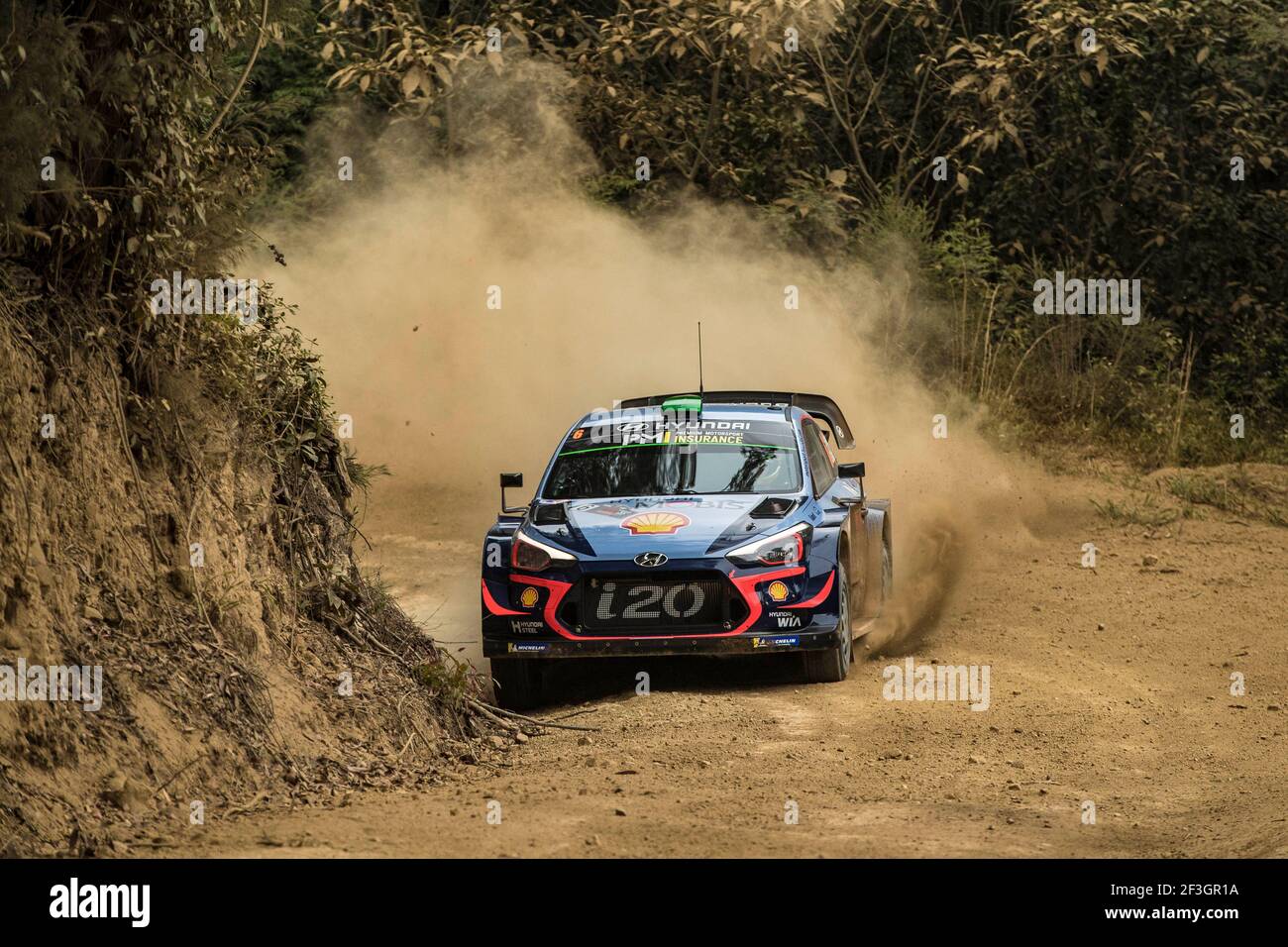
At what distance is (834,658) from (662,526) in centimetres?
127

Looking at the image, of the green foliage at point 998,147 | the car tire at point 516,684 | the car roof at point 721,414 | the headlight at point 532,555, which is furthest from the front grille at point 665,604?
the green foliage at point 998,147

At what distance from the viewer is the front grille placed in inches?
388

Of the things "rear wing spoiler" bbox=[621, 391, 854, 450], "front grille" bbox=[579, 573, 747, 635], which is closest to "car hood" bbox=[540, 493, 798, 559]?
"front grille" bbox=[579, 573, 747, 635]

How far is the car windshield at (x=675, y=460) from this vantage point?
10828mm

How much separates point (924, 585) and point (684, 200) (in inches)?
331

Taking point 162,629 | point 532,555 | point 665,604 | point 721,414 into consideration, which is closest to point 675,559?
point 665,604

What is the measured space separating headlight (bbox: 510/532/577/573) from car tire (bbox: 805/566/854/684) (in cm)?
154

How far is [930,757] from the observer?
862cm

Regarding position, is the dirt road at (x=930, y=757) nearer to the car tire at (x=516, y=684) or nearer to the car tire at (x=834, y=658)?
the car tire at (x=834, y=658)

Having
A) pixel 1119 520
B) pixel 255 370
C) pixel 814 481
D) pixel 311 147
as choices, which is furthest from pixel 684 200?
pixel 255 370

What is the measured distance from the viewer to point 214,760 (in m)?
7.18

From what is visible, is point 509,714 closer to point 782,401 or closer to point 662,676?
point 662,676

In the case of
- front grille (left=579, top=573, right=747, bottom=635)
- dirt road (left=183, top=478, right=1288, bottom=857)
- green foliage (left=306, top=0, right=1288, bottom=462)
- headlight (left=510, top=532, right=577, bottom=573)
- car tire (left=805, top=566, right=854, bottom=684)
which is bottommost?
dirt road (left=183, top=478, right=1288, bottom=857)

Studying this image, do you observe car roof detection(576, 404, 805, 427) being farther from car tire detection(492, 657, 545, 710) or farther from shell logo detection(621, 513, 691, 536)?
car tire detection(492, 657, 545, 710)
